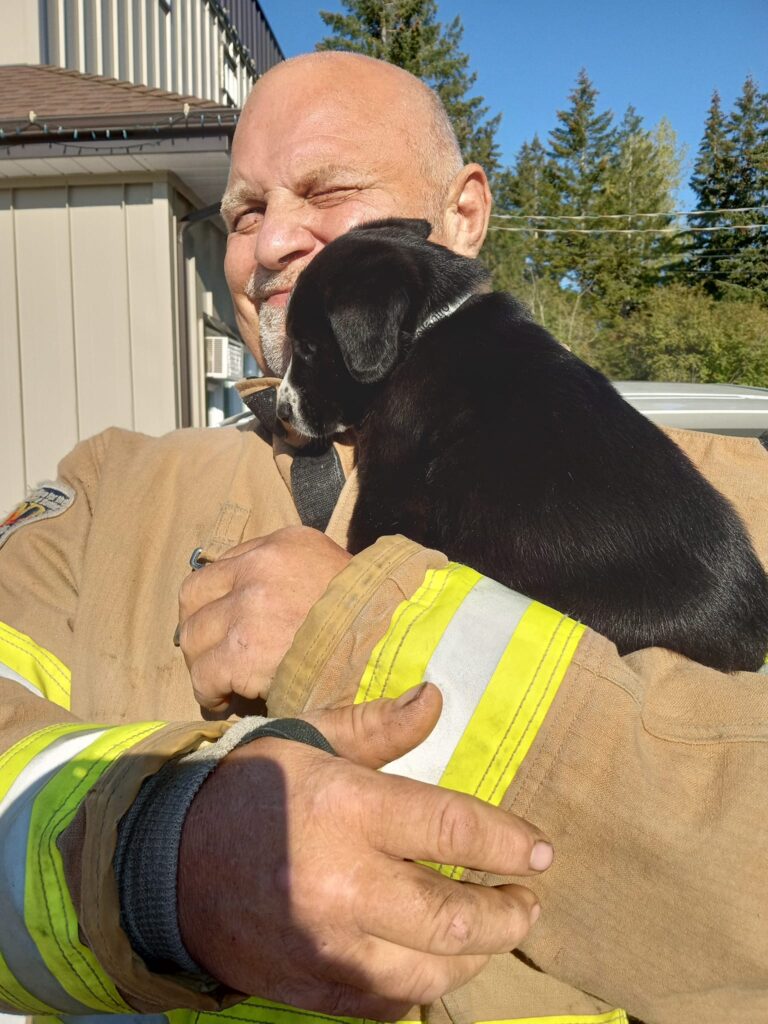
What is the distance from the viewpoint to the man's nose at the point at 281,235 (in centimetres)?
194

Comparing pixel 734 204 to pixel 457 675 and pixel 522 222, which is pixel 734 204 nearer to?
pixel 522 222

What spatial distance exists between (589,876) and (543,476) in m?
0.80

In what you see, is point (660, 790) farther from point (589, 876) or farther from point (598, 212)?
point (598, 212)

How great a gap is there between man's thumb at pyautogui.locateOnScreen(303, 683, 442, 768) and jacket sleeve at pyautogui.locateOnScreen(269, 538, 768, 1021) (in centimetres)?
7

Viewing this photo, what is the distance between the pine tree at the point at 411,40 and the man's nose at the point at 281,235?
3051 centimetres

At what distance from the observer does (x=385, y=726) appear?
940 millimetres

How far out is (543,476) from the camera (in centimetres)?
160

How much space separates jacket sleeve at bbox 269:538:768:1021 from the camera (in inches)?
38.3

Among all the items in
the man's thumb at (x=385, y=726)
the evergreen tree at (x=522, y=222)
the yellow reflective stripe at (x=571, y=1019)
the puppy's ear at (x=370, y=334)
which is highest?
the evergreen tree at (x=522, y=222)

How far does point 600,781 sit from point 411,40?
3478 centimetres

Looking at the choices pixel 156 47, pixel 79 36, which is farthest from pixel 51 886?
pixel 156 47

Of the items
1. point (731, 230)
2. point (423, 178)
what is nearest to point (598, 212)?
point (731, 230)

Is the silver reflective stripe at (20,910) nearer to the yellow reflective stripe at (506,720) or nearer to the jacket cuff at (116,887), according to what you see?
the jacket cuff at (116,887)

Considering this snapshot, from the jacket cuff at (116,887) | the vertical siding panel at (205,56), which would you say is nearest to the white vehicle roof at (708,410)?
the jacket cuff at (116,887)
